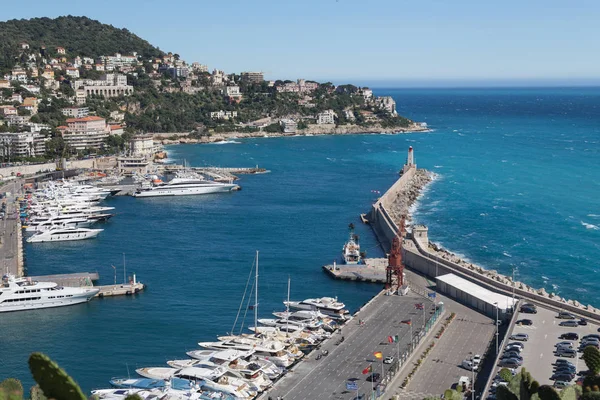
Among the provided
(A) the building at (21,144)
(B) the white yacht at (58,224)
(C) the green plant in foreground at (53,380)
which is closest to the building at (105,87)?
(A) the building at (21,144)

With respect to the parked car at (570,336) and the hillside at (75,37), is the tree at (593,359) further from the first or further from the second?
the hillside at (75,37)

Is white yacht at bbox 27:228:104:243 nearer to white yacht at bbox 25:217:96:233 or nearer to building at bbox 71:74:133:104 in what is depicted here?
white yacht at bbox 25:217:96:233

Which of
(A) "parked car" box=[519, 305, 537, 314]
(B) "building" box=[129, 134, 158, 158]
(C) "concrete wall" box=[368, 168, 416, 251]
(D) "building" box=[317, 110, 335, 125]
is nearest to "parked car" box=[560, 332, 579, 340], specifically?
Result: (A) "parked car" box=[519, 305, 537, 314]

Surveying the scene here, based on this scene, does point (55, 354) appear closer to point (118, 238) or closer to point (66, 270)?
point (66, 270)

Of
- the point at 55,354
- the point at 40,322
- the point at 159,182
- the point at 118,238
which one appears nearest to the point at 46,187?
the point at 159,182

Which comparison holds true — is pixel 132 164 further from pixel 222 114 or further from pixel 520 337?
pixel 520 337
